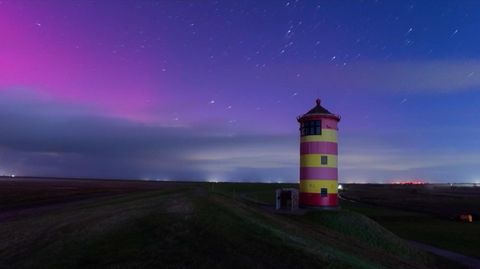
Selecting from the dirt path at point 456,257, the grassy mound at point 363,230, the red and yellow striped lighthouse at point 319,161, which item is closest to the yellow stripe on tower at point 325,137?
the red and yellow striped lighthouse at point 319,161

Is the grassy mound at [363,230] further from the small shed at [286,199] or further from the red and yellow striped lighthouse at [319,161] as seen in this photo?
the small shed at [286,199]

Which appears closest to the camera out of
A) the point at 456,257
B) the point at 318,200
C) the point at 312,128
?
the point at 456,257

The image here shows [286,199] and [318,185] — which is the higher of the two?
[318,185]

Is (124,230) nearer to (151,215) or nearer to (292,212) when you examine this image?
(151,215)

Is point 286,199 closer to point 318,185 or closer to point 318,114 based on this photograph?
Answer: point 318,185

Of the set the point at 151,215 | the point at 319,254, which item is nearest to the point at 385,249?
the point at 319,254

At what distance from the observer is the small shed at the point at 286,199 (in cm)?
3431

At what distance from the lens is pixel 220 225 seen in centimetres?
1605

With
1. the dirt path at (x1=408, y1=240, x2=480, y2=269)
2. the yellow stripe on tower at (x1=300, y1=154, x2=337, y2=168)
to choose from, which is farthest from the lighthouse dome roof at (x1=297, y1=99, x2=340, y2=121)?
the dirt path at (x1=408, y1=240, x2=480, y2=269)

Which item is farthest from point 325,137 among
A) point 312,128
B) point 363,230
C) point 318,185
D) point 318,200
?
point 363,230

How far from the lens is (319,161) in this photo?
107 ft

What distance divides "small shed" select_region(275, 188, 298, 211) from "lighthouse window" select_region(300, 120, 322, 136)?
18.4 ft

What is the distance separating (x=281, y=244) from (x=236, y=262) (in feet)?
10.5

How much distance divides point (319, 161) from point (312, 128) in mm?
2910
